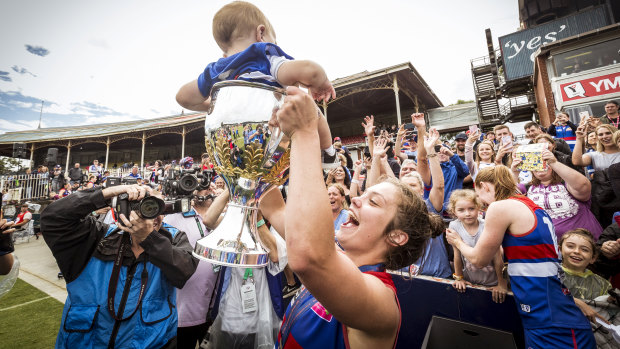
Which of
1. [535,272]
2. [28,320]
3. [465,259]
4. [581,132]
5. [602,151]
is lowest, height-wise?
[28,320]

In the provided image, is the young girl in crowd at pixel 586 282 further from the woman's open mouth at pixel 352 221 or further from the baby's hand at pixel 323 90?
the baby's hand at pixel 323 90

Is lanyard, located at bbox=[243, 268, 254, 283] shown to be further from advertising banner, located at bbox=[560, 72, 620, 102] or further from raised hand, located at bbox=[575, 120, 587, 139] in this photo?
advertising banner, located at bbox=[560, 72, 620, 102]

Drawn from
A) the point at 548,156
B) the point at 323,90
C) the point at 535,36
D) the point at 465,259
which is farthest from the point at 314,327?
the point at 535,36

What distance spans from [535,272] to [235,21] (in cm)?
253

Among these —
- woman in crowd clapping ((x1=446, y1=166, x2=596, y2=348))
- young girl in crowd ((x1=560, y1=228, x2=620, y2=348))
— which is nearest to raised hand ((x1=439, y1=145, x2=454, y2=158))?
young girl in crowd ((x1=560, y1=228, x2=620, y2=348))

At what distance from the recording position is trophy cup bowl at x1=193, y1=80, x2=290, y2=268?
79cm

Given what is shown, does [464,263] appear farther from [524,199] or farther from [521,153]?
[521,153]

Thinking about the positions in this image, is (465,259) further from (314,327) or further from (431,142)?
(314,327)

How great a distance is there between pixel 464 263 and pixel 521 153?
158 cm

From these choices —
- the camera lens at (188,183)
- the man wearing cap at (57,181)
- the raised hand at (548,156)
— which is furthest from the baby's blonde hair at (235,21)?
the man wearing cap at (57,181)

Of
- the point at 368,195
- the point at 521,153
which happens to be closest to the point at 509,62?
the point at 521,153

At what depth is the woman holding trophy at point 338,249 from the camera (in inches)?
28.3

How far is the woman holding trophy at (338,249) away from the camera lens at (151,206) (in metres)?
0.89

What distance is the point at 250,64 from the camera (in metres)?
0.86
